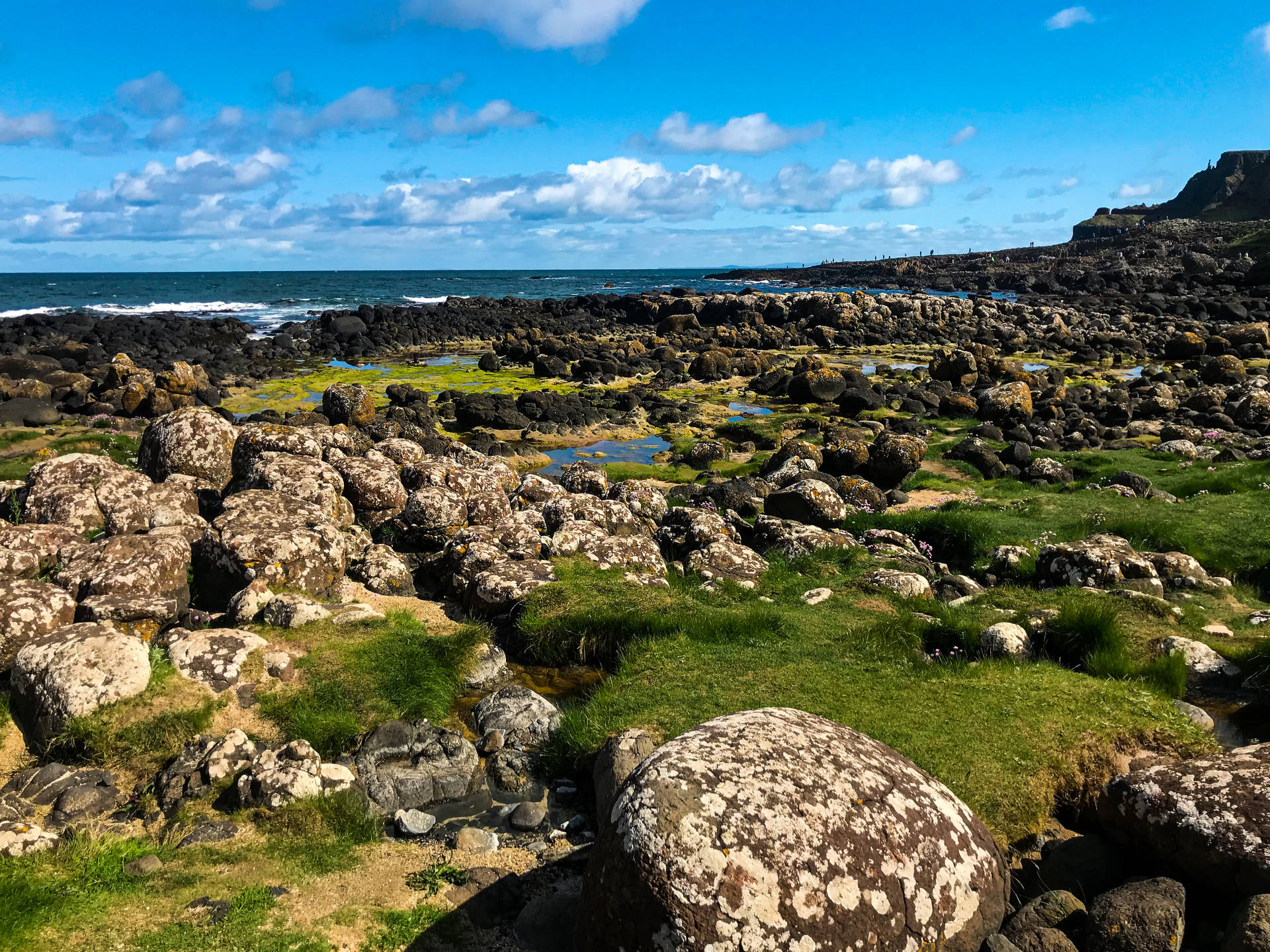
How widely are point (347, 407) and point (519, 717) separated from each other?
2210 centimetres

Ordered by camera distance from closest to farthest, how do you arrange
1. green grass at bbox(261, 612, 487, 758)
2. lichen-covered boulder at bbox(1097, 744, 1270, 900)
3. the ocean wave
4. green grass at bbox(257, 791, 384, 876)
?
lichen-covered boulder at bbox(1097, 744, 1270, 900)
green grass at bbox(257, 791, 384, 876)
green grass at bbox(261, 612, 487, 758)
the ocean wave

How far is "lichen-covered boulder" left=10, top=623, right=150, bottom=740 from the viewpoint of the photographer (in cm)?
801

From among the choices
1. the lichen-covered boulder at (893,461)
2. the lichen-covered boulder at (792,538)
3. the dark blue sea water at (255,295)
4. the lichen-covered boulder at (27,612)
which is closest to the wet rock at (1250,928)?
the lichen-covered boulder at (792,538)

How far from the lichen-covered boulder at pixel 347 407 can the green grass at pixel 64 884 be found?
75.4 ft

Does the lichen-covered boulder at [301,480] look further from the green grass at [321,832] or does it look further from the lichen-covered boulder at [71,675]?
the green grass at [321,832]

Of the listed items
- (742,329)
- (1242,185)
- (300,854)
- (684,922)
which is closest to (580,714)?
(300,854)

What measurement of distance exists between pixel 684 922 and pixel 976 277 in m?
150

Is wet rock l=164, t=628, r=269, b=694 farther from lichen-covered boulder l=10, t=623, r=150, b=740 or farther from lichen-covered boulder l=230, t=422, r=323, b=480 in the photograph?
lichen-covered boulder l=230, t=422, r=323, b=480

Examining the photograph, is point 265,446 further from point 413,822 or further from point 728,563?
point 413,822

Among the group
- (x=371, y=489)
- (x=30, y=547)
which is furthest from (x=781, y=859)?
(x=371, y=489)

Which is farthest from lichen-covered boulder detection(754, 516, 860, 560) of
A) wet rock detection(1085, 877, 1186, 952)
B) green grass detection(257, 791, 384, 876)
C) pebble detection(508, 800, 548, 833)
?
wet rock detection(1085, 877, 1186, 952)

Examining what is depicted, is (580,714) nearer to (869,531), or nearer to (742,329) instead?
(869,531)

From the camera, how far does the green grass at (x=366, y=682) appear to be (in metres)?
8.63

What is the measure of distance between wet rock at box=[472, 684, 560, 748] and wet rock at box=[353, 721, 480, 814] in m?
0.50
